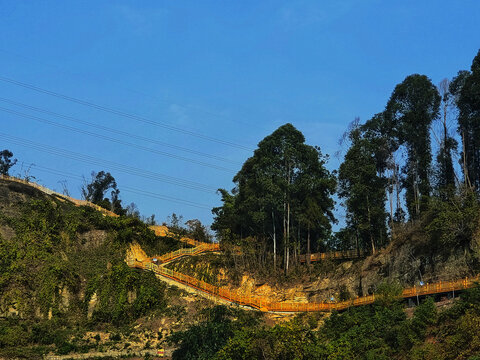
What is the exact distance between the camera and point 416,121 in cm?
4756

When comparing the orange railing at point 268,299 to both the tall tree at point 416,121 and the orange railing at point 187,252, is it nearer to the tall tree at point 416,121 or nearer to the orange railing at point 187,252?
the orange railing at point 187,252

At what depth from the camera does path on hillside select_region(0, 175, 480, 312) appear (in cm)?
3622

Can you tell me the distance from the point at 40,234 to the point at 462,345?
31.8 m

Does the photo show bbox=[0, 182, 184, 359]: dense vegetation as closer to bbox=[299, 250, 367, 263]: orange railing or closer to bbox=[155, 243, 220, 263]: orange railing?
bbox=[155, 243, 220, 263]: orange railing

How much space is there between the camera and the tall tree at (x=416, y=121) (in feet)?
155

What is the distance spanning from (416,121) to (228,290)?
19361 mm

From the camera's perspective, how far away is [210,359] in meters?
33.8

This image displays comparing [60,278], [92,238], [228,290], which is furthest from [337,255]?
[60,278]

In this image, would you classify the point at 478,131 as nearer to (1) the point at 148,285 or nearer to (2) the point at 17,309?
(1) the point at 148,285

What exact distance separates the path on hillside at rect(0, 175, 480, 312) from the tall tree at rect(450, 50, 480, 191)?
32.9 ft

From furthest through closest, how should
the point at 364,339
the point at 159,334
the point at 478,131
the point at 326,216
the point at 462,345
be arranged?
the point at 326,216 → the point at 478,131 → the point at 159,334 → the point at 364,339 → the point at 462,345

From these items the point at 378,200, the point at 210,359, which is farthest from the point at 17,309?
the point at 378,200

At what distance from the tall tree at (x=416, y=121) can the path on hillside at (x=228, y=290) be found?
23.9ft

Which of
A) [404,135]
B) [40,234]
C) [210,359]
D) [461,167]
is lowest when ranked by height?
[210,359]
